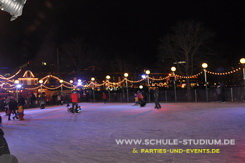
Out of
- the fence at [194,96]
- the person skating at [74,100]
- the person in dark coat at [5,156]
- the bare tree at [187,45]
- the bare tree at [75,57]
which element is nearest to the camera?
the person in dark coat at [5,156]

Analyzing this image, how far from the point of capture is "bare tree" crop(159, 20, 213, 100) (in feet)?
105

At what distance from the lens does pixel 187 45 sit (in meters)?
32.7

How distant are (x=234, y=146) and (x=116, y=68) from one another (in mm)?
46868

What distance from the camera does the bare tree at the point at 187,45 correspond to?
105 ft

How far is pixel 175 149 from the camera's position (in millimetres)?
6363

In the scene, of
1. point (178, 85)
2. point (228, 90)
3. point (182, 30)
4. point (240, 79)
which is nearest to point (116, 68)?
point (178, 85)

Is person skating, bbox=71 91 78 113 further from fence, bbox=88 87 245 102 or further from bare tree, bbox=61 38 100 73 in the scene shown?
bare tree, bbox=61 38 100 73

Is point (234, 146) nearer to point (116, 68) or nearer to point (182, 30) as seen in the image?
point (182, 30)

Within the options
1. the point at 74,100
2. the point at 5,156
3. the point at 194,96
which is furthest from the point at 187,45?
the point at 5,156

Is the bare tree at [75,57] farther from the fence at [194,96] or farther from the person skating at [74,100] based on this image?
the person skating at [74,100]

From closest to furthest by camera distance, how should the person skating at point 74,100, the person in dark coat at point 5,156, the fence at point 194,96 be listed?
the person in dark coat at point 5,156
the person skating at point 74,100
the fence at point 194,96

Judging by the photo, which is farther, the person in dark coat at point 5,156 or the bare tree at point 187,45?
the bare tree at point 187,45

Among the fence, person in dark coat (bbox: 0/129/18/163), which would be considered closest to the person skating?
the fence

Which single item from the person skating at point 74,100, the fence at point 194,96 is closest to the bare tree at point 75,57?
the fence at point 194,96
